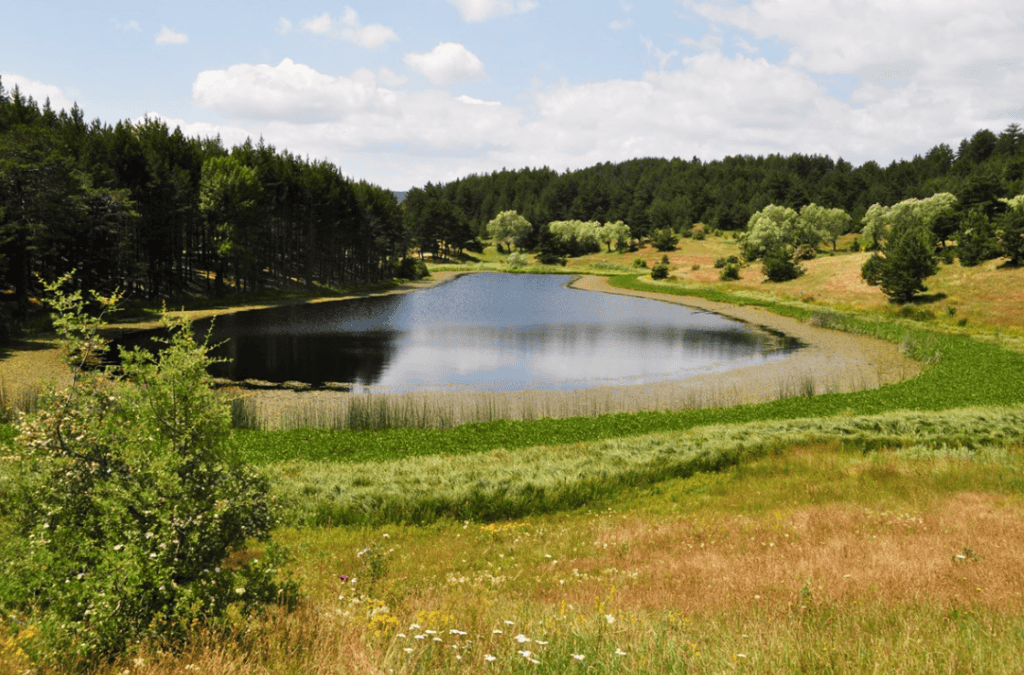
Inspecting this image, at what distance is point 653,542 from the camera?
14.2m

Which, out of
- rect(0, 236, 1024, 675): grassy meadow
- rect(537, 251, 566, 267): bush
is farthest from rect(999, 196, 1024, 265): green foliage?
rect(537, 251, 566, 267): bush

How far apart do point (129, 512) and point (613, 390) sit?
101 ft

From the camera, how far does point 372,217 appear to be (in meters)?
119

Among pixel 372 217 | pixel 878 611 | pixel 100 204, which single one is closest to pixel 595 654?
pixel 878 611

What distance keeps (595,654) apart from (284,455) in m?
19.0

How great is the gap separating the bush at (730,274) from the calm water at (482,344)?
26.6 metres

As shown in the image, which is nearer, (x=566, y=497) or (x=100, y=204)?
(x=566, y=497)

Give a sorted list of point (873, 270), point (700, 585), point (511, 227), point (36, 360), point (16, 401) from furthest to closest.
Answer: point (511, 227) < point (873, 270) < point (36, 360) < point (16, 401) < point (700, 585)

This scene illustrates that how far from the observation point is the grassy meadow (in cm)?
676

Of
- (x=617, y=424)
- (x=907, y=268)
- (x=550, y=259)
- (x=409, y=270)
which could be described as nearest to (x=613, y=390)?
(x=617, y=424)

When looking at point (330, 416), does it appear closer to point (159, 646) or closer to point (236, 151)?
point (159, 646)

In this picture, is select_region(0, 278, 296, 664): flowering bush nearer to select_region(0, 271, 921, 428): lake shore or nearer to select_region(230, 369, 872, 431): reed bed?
select_region(230, 369, 872, 431): reed bed

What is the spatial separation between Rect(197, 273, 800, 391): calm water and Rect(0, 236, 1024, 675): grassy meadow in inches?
402

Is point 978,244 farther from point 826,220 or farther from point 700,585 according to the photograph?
point 700,585
